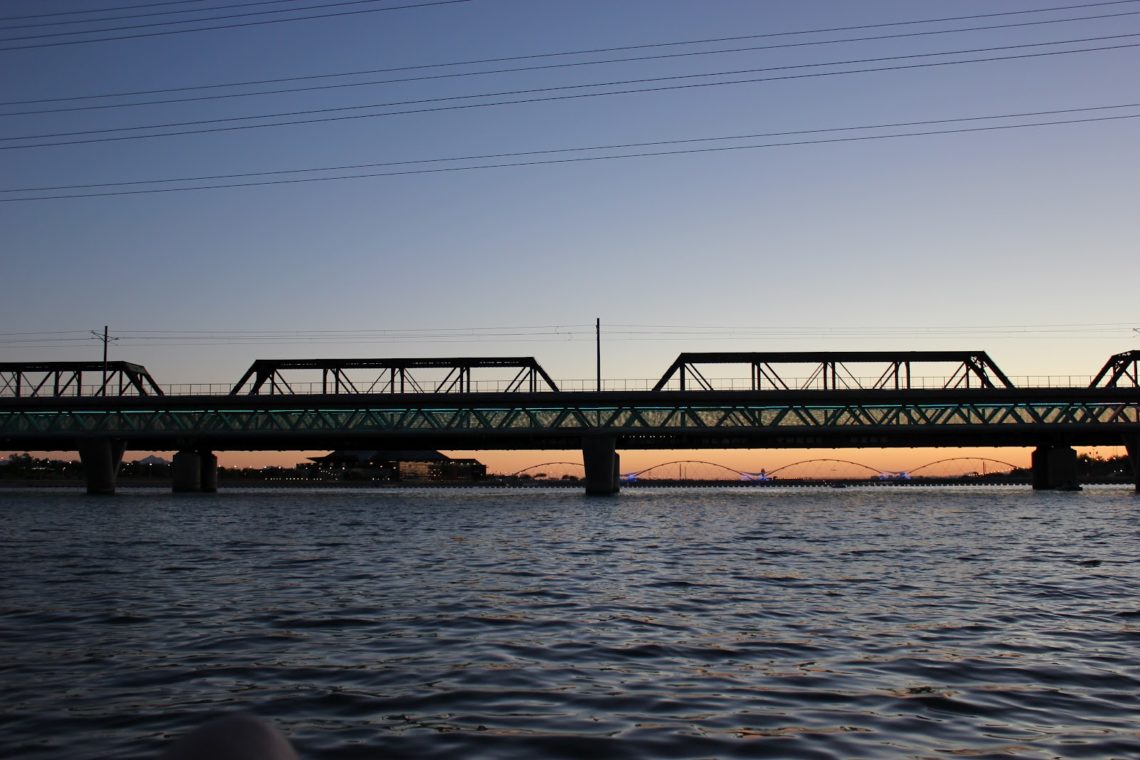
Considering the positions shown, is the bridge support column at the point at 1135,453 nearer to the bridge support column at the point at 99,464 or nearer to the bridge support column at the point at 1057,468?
the bridge support column at the point at 1057,468

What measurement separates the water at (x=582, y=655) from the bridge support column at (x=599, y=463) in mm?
88639

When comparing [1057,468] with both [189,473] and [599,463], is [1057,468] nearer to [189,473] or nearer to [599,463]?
[599,463]

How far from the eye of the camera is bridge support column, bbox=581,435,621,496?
119375 mm

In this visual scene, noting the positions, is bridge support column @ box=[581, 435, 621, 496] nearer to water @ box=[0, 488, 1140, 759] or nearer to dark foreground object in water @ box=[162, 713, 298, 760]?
water @ box=[0, 488, 1140, 759]


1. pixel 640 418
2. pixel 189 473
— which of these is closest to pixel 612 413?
pixel 640 418

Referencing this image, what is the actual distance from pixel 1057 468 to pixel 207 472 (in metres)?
117

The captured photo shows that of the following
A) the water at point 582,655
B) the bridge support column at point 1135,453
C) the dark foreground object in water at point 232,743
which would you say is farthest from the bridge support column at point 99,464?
the dark foreground object in water at point 232,743

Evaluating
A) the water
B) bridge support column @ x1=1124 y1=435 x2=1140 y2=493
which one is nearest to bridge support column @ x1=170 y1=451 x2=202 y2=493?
the water

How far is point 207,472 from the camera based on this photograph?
142 m

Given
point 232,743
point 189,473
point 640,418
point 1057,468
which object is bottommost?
point 1057,468

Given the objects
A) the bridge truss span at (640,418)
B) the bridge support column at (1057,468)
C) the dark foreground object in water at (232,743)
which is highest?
the bridge truss span at (640,418)

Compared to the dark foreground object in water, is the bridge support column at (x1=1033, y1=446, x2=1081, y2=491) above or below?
below

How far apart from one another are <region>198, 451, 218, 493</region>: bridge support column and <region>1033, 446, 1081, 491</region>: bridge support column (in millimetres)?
115573

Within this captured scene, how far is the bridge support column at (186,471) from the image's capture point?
445ft
